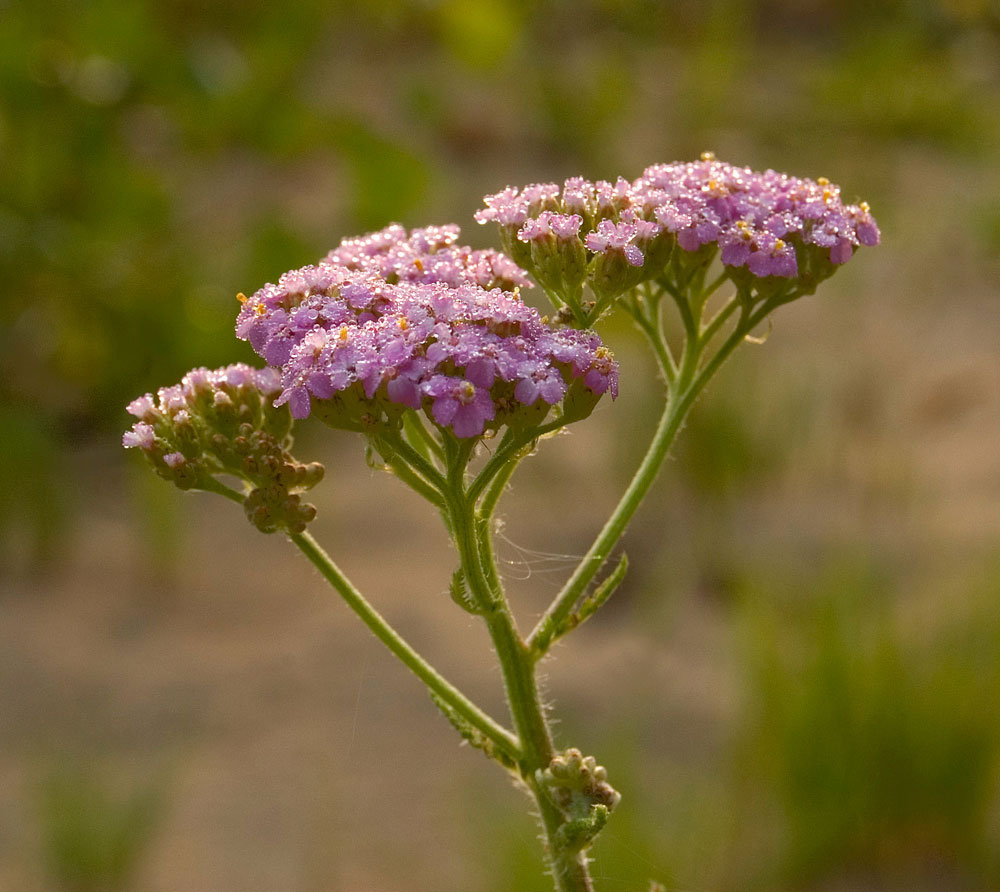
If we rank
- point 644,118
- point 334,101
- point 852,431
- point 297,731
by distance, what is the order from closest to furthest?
point 297,731 < point 852,431 < point 334,101 < point 644,118

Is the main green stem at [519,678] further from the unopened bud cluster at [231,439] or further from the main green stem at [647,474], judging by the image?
the unopened bud cluster at [231,439]

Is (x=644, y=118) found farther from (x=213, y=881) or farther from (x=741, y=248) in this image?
(x=741, y=248)

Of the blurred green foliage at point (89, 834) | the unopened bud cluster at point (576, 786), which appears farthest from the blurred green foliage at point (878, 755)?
the unopened bud cluster at point (576, 786)

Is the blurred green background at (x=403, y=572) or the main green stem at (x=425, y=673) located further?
the blurred green background at (x=403, y=572)

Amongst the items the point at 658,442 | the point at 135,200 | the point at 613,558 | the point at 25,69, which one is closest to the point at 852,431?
the point at 613,558

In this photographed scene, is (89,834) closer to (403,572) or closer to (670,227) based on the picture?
(403,572)

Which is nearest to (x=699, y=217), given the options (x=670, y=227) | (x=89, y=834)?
(x=670, y=227)

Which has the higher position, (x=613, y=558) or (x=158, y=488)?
(x=158, y=488)
